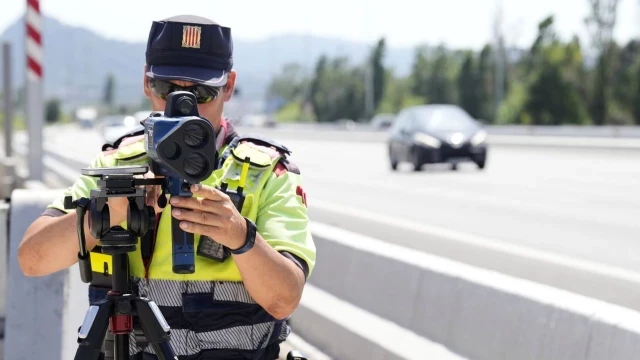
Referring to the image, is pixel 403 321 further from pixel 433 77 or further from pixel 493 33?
pixel 433 77

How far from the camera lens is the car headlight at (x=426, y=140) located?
29.0 meters

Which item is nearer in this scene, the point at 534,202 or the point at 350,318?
the point at 350,318

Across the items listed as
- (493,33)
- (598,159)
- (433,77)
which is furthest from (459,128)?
(433,77)

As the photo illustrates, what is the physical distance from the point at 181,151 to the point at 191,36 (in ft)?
2.30

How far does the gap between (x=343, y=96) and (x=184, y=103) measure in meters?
140

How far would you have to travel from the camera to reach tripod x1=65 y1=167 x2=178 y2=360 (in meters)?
2.84

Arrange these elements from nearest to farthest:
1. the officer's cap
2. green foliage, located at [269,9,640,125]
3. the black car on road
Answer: the officer's cap < the black car on road < green foliage, located at [269,9,640,125]

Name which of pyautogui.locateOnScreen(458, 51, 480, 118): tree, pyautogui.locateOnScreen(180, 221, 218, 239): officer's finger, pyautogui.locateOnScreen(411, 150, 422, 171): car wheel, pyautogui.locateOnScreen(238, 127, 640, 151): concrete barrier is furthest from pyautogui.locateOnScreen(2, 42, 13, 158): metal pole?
pyautogui.locateOnScreen(458, 51, 480, 118): tree

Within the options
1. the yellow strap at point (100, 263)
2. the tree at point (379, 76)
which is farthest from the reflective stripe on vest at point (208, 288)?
the tree at point (379, 76)

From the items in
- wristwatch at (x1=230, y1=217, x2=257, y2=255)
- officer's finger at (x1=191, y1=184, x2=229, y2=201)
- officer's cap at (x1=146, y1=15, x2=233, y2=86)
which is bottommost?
wristwatch at (x1=230, y1=217, x2=257, y2=255)

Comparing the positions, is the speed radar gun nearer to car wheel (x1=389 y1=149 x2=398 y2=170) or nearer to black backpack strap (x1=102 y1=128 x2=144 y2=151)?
black backpack strap (x1=102 y1=128 x2=144 y2=151)

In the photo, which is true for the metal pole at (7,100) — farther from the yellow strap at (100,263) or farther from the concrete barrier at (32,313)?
the yellow strap at (100,263)

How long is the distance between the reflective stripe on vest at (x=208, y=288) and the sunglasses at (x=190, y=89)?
0.20 metres

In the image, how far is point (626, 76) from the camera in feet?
291
